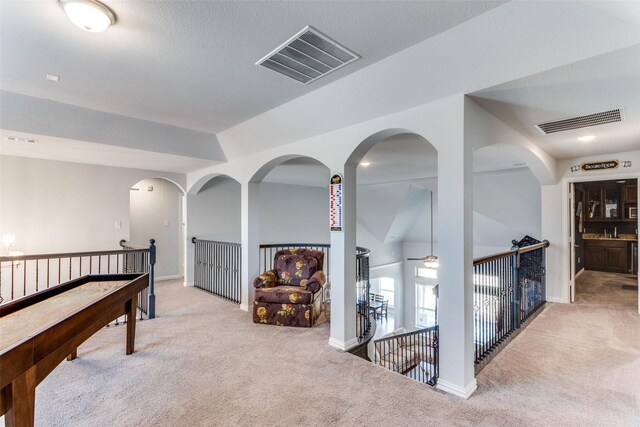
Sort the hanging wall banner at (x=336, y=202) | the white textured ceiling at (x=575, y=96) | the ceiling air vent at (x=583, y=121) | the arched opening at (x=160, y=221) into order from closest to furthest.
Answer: the white textured ceiling at (x=575, y=96), the ceiling air vent at (x=583, y=121), the hanging wall banner at (x=336, y=202), the arched opening at (x=160, y=221)

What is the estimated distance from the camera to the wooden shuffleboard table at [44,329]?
1423 mm

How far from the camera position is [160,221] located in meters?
6.98

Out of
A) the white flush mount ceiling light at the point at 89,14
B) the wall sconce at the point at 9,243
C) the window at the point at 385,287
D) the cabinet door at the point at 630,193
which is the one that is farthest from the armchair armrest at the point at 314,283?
the cabinet door at the point at 630,193

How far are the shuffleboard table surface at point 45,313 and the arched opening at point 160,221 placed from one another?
4.07 meters

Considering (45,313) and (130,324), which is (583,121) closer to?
(45,313)

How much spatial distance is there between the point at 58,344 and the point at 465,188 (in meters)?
2.95

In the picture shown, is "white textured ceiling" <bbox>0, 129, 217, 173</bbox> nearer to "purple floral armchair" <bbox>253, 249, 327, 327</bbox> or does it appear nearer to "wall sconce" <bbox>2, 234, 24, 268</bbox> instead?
"wall sconce" <bbox>2, 234, 24, 268</bbox>

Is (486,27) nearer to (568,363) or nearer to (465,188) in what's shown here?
(465,188)

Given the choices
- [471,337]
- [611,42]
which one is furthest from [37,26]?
[471,337]

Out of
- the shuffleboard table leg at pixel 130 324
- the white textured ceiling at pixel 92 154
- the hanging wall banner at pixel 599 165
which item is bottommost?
the shuffleboard table leg at pixel 130 324

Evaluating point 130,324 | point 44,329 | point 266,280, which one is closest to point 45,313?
point 44,329

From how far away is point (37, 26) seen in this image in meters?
2.05

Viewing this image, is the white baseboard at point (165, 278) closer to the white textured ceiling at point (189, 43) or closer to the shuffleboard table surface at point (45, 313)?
the shuffleboard table surface at point (45, 313)

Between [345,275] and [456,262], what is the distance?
49.3 inches
